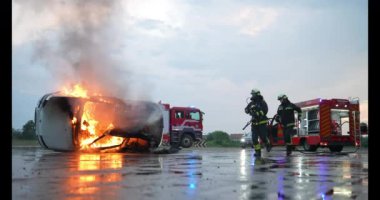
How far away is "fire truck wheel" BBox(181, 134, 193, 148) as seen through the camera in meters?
27.1

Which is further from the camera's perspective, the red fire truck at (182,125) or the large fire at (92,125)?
the red fire truck at (182,125)

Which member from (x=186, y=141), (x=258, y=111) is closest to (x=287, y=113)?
(x=258, y=111)

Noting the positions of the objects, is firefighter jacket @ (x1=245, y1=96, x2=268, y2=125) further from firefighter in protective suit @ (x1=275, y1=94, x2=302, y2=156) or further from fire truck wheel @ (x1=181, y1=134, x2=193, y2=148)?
fire truck wheel @ (x1=181, y1=134, x2=193, y2=148)

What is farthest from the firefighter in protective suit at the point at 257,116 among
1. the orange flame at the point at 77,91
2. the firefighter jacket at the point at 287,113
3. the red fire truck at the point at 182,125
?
the red fire truck at the point at 182,125

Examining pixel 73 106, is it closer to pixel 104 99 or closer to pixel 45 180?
pixel 104 99

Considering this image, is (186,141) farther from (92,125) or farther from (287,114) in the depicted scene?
(287,114)

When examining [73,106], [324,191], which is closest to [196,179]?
[324,191]

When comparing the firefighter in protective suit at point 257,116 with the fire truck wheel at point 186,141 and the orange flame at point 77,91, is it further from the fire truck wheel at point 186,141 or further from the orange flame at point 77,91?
the fire truck wheel at point 186,141

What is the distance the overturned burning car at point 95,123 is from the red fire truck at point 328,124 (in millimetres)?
7484

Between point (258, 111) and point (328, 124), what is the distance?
10553mm

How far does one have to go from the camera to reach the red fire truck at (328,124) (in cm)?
2127

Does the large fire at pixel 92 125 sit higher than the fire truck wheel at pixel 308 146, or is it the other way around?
the large fire at pixel 92 125

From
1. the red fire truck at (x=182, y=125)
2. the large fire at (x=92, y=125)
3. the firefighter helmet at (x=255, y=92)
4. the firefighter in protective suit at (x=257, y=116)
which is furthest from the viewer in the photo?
the red fire truck at (x=182, y=125)
